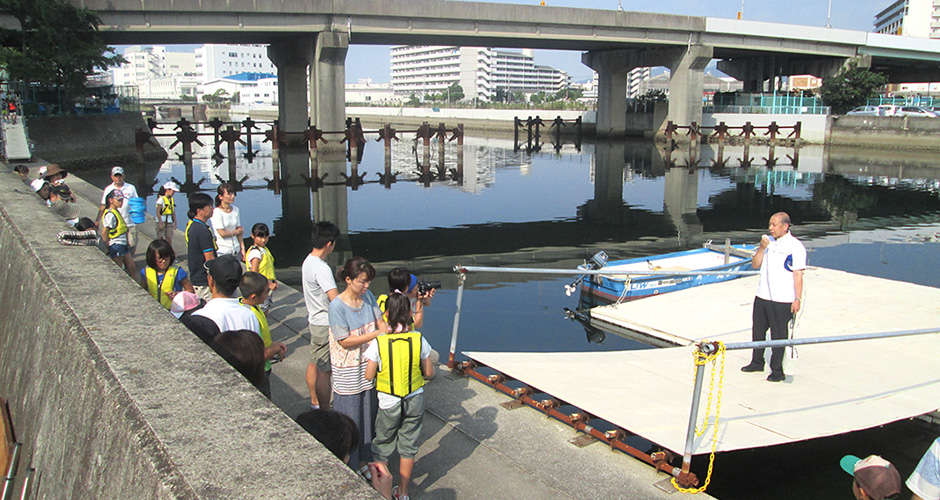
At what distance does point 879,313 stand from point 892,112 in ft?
162

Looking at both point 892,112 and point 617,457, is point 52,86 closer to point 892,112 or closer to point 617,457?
point 617,457

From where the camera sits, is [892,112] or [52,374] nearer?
[52,374]

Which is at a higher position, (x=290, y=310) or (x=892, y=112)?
(x=892, y=112)

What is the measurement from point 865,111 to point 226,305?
60367 millimetres

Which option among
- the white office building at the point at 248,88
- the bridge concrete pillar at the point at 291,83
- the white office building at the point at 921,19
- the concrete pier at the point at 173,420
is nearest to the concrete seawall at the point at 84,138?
the bridge concrete pillar at the point at 291,83

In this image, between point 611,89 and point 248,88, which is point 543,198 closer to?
point 611,89

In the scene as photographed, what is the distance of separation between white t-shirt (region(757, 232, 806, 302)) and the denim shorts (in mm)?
7943

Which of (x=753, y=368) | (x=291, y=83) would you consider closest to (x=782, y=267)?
(x=753, y=368)

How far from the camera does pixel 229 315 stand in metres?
4.78

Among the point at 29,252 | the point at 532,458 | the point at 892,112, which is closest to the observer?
the point at 532,458

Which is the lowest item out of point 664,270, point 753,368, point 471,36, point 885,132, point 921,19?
point 753,368

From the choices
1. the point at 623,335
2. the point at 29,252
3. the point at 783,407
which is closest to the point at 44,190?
the point at 29,252

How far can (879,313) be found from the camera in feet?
35.7

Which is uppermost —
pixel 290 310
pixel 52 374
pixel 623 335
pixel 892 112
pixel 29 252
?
pixel 892 112
